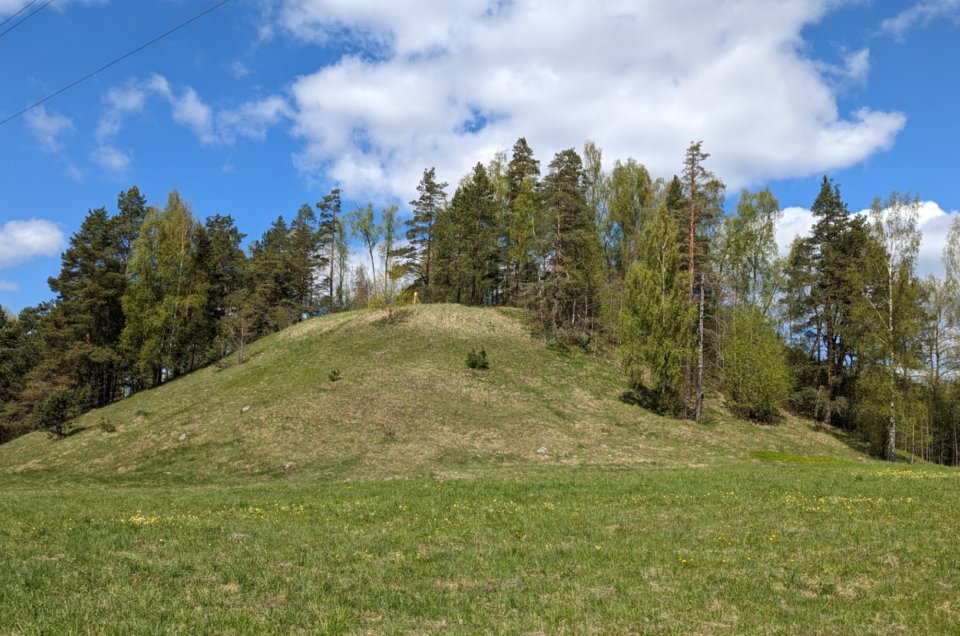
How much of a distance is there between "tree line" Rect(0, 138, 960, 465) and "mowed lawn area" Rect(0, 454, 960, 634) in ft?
85.4

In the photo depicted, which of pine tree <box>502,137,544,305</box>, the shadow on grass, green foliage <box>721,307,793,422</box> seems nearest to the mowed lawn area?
the shadow on grass

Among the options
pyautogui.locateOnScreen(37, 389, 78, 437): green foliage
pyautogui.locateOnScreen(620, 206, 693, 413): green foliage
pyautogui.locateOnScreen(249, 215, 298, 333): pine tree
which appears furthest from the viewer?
pyautogui.locateOnScreen(249, 215, 298, 333): pine tree

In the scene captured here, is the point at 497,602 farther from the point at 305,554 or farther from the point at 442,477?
the point at 442,477

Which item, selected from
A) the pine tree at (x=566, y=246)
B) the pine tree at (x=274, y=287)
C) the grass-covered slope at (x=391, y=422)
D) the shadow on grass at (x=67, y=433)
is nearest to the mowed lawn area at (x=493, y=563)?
the grass-covered slope at (x=391, y=422)

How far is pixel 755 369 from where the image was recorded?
1823 inches

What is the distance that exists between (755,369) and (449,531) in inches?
1591

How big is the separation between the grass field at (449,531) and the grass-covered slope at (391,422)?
0.85 feet

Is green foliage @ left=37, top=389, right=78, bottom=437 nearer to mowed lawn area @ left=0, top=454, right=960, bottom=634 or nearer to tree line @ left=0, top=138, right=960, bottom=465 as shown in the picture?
tree line @ left=0, top=138, right=960, bottom=465

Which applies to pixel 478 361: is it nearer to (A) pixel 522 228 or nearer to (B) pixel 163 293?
(A) pixel 522 228

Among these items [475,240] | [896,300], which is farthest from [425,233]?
[896,300]

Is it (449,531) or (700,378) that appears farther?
(700,378)

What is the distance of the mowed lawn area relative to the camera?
25.4 ft

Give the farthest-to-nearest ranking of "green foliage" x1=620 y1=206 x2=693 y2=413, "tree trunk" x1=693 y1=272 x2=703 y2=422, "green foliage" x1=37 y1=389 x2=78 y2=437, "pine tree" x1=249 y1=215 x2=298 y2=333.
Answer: "pine tree" x1=249 y1=215 x2=298 y2=333 → "tree trunk" x1=693 y1=272 x2=703 y2=422 → "green foliage" x1=620 y1=206 x2=693 y2=413 → "green foliage" x1=37 y1=389 x2=78 y2=437

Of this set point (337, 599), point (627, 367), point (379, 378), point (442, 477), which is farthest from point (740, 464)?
point (337, 599)
